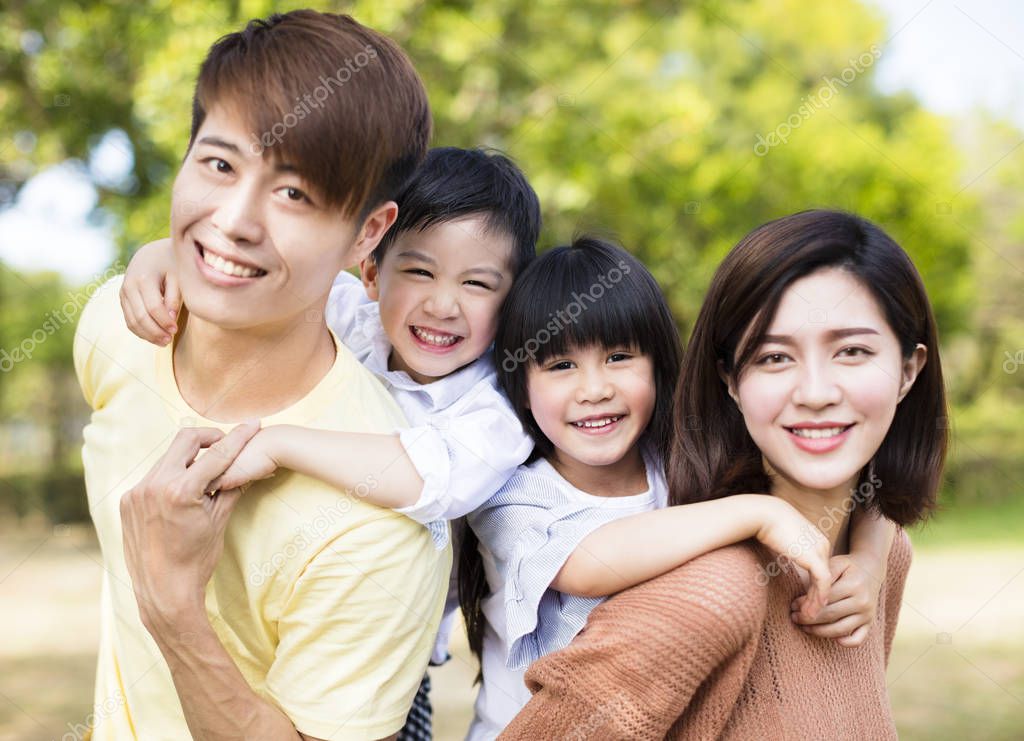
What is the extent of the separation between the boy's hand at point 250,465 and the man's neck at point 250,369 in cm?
14

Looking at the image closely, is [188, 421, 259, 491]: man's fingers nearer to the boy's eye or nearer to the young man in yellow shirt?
the young man in yellow shirt

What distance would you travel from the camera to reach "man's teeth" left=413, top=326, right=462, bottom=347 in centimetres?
249

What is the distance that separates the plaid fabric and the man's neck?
33.3 inches

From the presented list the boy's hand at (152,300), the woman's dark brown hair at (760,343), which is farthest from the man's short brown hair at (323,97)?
the woman's dark brown hair at (760,343)

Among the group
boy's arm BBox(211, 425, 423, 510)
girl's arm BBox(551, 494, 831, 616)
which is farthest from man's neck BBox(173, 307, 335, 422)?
girl's arm BBox(551, 494, 831, 616)

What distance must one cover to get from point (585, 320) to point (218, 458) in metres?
0.90

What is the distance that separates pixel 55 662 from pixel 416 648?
7.71 m

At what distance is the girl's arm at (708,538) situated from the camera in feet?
6.06

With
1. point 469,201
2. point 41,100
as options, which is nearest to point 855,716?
point 469,201

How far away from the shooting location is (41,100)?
25.0 feet

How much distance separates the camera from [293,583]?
191 centimetres

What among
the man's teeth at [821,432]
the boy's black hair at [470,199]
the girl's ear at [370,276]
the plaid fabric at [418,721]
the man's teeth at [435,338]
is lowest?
the plaid fabric at [418,721]

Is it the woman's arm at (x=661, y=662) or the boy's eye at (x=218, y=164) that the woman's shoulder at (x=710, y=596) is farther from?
the boy's eye at (x=218, y=164)

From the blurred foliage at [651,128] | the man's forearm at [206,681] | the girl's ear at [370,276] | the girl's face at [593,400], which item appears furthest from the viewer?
the blurred foliage at [651,128]
